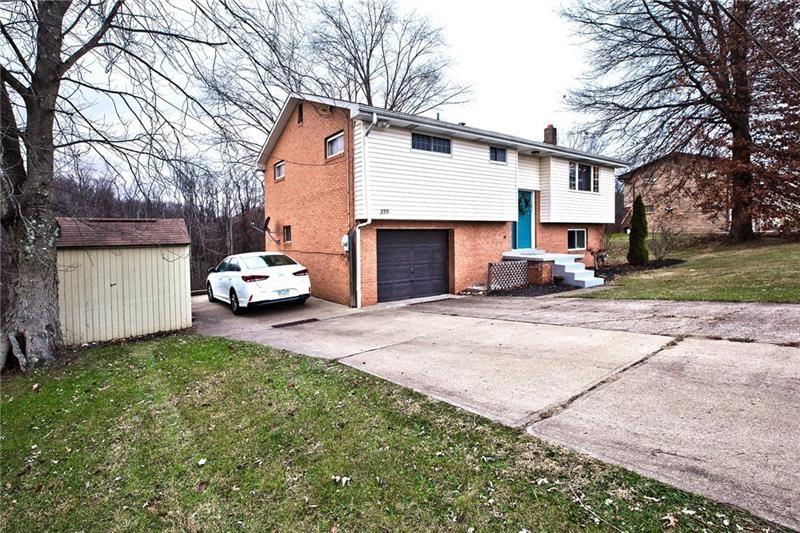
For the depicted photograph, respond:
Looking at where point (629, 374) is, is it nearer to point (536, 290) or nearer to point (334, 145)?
point (536, 290)

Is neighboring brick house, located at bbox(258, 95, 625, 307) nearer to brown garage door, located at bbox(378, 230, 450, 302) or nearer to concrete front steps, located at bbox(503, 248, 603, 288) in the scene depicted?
brown garage door, located at bbox(378, 230, 450, 302)

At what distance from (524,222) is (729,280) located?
22.8ft

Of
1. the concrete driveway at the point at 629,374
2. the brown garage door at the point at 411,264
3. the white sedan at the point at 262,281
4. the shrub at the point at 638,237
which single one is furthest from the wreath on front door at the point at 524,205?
the white sedan at the point at 262,281

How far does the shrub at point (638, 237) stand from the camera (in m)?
18.0

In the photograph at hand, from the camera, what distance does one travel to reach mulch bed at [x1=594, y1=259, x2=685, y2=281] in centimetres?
1596

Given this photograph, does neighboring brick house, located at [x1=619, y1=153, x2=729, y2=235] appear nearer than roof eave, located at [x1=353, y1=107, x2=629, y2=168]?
No

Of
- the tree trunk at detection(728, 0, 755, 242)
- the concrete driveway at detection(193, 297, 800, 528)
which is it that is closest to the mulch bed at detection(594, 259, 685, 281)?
the tree trunk at detection(728, 0, 755, 242)

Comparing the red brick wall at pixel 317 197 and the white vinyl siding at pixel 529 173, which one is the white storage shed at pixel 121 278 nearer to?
the red brick wall at pixel 317 197

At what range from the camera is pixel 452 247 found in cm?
1345

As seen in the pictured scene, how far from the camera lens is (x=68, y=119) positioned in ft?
21.1

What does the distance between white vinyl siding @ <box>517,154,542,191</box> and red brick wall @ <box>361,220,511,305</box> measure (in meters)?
2.13

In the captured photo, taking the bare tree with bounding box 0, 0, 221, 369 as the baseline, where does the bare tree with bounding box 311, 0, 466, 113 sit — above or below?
above

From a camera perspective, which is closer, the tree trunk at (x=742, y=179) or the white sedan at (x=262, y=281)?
the white sedan at (x=262, y=281)

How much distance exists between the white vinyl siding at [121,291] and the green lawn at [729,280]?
10.1 metres
